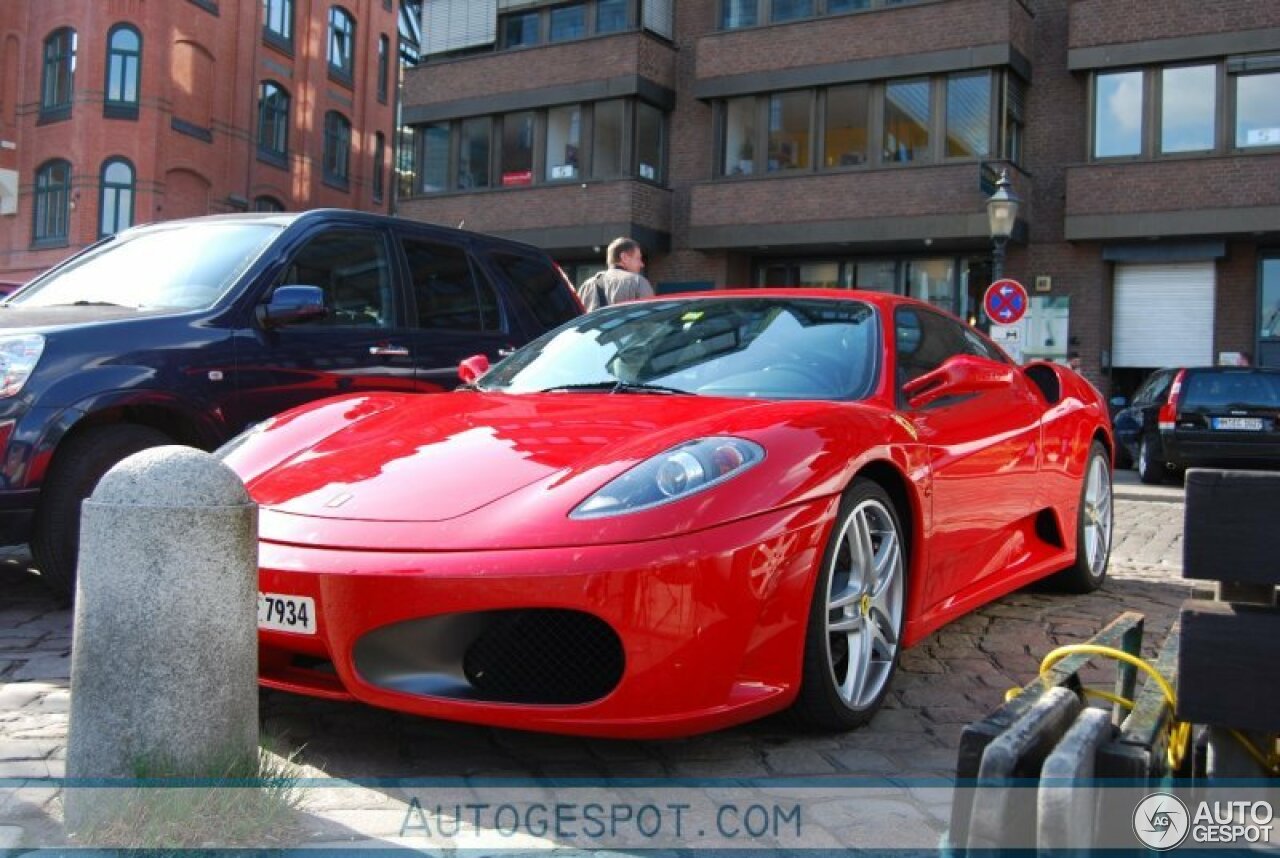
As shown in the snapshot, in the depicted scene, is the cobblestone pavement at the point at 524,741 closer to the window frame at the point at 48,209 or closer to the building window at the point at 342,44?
the window frame at the point at 48,209

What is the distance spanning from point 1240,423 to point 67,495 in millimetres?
13049

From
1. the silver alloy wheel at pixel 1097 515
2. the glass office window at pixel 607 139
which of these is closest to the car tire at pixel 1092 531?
the silver alloy wheel at pixel 1097 515

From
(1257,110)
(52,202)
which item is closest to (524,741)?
(1257,110)

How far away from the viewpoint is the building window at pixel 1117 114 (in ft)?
66.4

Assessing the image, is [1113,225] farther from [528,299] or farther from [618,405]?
[618,405]

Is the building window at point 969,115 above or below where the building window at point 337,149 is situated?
below

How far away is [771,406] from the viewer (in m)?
3.46

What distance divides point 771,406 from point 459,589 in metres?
1.18

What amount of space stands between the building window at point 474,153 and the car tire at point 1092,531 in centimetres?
2162

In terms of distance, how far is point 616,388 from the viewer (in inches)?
156

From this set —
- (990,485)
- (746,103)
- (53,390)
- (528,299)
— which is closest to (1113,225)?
(746,103)

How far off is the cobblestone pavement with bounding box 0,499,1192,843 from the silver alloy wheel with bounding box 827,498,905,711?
162 mm

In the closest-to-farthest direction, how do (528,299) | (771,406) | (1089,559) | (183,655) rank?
1. (183,655)
2. (771,406)
3. (1089,559)
4. (528,299)

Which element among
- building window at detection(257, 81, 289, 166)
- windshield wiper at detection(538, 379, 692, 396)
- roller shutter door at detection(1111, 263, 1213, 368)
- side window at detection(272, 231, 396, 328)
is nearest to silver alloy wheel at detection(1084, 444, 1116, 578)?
windshield wiper at detection(538, 379, 692, 396)
